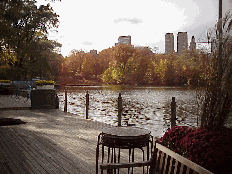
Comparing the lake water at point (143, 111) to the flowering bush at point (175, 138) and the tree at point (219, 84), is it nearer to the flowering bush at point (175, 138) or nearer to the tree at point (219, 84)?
the tree at point (219, 84)

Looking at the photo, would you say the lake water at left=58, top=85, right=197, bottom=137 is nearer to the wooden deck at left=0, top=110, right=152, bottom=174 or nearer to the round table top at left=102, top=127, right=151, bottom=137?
the round table top at left=102, top=127, right=151, bottom=137

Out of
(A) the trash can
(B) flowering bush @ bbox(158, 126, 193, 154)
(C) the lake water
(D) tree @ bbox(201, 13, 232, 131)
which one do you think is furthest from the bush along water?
(A) the trash can

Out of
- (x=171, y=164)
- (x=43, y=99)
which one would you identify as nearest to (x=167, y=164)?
(x=171, y=164)

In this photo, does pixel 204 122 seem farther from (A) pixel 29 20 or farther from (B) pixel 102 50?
(B) pixel 102 50

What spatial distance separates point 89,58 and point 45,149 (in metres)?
86.9

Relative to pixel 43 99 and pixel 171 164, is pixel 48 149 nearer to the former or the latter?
pixel 171 164

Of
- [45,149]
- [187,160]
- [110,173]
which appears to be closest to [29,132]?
[45,149]

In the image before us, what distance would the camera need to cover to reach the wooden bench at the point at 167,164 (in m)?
2.36

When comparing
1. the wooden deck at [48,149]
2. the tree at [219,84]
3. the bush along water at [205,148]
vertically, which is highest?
the tree at [219,84]

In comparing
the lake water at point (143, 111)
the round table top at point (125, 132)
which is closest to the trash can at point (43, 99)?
the lake water at point (143, 111)

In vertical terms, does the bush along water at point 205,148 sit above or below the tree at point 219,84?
below

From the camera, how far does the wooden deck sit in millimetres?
4246

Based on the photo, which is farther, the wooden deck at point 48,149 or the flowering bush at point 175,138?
the wooden deck at point 48,149

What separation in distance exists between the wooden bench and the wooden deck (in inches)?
49.7
